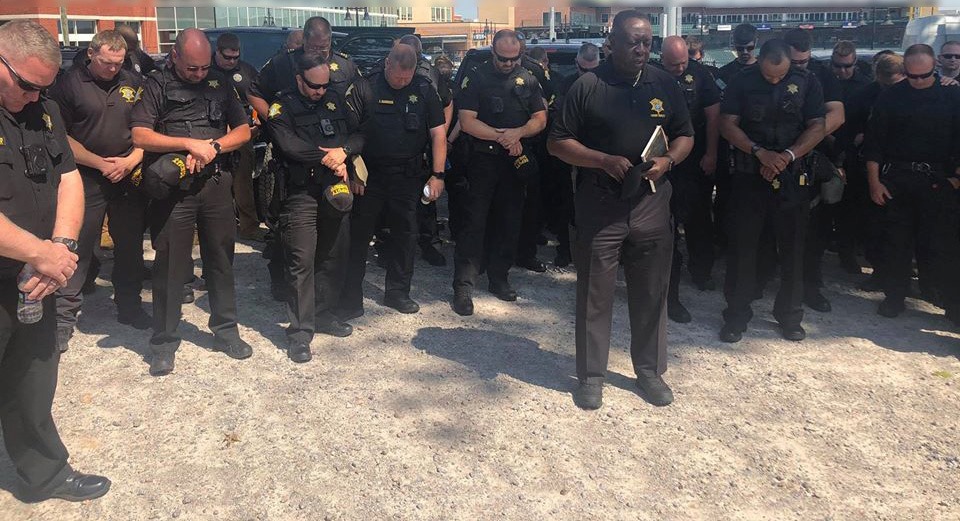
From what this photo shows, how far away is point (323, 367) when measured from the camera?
4.74m

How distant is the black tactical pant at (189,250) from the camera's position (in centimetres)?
461

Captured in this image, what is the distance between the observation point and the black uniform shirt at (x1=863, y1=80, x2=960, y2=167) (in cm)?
530

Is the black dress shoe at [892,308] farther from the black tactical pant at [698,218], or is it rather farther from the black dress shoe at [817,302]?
the black tactical pant at [698,218]

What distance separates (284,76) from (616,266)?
3.16 metres

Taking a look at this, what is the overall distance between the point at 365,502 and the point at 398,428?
0.65 metres

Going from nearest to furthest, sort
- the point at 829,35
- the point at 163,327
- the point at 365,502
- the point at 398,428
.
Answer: the point at 365,502 < the point at 398,428 < the point at 163,327 < the point at 829,35

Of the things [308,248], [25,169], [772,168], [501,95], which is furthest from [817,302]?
[25,169]

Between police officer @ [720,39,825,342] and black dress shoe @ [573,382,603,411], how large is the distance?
1342 millimetres

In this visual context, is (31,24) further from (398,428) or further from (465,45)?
(465,45)

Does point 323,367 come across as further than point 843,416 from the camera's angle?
Yes

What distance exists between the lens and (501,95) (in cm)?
578

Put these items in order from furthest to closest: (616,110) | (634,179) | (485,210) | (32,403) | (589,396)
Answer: (485,210)
(589,396)
(616,110)
(634,179)
(32,403)

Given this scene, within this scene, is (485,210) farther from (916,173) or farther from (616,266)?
(916,173)

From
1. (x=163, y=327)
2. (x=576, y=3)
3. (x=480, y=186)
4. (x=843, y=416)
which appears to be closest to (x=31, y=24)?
(x=163, y=327)
